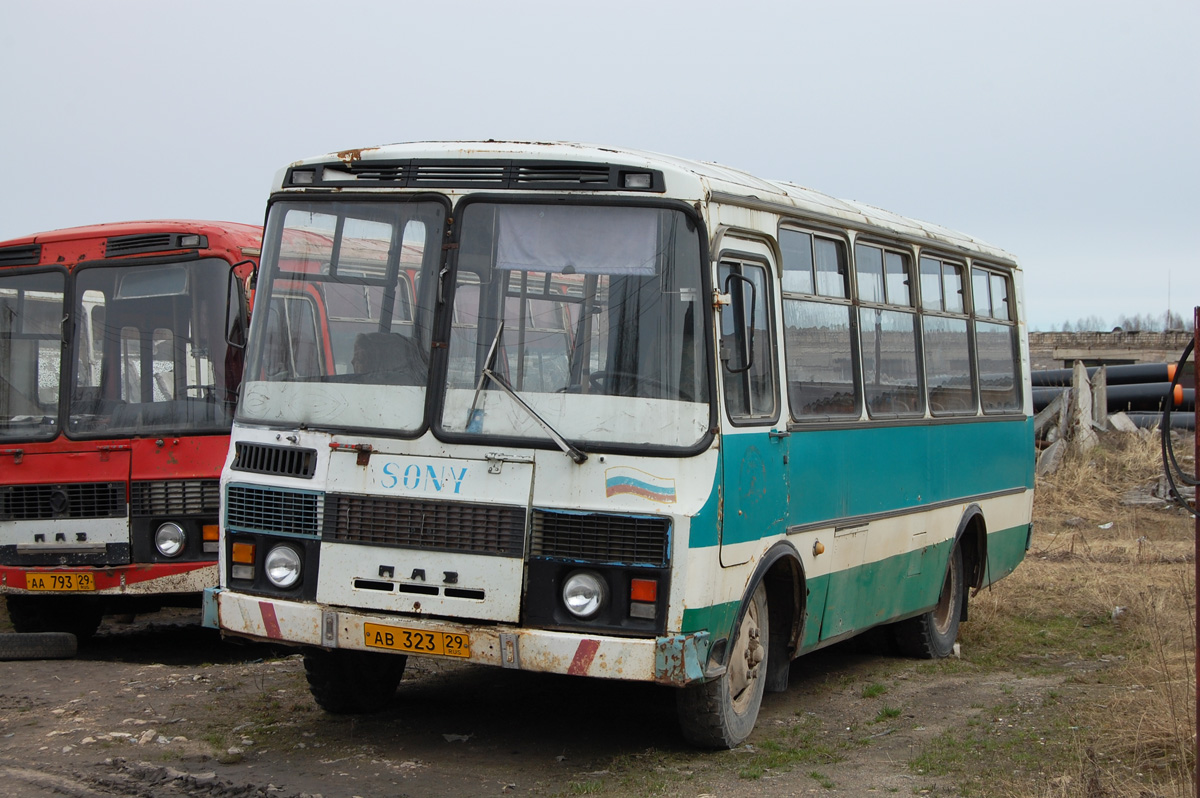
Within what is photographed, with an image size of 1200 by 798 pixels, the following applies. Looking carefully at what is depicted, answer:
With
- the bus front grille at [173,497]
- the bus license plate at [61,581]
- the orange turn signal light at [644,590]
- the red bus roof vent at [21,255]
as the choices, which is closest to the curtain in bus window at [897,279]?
the orange turn signal light at [644,590]

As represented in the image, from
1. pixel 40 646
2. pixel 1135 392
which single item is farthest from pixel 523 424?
pixel 1135 392

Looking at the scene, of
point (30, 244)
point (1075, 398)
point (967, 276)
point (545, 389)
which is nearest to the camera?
point (545, 389)

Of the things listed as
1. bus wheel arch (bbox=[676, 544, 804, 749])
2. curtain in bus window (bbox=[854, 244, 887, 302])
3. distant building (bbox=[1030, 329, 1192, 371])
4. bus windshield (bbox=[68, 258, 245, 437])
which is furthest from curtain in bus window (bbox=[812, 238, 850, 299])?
distant building (bbox=[1030, 329, 1192, 371])

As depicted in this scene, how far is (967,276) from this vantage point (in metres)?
11.0

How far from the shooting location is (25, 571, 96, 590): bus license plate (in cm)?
952

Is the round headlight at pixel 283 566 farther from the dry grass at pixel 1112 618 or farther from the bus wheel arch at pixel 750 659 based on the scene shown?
the dry grass at pixel 1112 618

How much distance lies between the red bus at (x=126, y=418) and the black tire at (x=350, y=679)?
7.05ft

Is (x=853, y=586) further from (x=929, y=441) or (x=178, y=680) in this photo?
(x=178, y=680)

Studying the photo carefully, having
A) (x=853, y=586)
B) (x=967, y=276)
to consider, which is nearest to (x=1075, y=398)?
(x=967, y=276)

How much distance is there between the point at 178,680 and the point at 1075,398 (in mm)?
17541

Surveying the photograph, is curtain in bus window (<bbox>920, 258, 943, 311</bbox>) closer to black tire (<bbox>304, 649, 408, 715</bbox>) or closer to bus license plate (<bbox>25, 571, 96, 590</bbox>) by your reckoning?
black tire (<bbox>304, 649, 408, 715</bbox>)

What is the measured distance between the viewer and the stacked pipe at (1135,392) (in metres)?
24.1

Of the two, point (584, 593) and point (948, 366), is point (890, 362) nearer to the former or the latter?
point (948, 366)

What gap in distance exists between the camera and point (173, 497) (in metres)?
9.52
